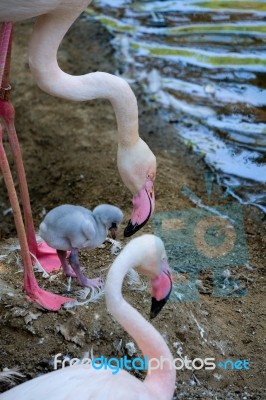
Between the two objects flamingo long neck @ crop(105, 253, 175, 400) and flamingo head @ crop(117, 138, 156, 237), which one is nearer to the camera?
flamingo long neck @ crop(105, 253, 175, 400)

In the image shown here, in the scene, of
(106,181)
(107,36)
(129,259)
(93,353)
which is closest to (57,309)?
(93,353)

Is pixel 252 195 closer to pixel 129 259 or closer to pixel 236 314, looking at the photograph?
pixel 236 314

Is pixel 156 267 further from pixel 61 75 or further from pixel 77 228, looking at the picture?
pixel 61 75

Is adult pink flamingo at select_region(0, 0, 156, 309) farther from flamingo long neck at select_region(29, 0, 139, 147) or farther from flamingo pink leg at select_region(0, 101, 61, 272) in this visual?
flamingo pink leg at select_region(0, 101, 61, 272)

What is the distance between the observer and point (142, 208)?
432cm

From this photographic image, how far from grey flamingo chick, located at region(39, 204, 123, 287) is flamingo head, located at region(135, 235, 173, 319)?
66 centimetres

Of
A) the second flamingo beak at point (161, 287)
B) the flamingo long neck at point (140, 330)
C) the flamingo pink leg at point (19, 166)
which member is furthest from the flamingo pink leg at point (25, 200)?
the flamingo long neck at point (140, 330)

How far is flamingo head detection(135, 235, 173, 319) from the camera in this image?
3.44 m

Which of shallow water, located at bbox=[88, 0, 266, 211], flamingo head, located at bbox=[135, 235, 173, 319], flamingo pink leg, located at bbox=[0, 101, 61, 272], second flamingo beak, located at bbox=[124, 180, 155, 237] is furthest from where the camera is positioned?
shallow water, located at bbox=[88, 0, 266, 211]

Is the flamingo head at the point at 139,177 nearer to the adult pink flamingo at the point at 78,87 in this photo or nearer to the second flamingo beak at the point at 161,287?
the adult pink flamingo at the point at 78,87

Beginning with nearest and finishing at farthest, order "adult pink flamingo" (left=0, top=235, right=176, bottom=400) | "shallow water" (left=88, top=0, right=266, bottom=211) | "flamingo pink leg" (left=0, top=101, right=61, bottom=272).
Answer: "adult pink flamingo" (left=0, top=235, right=176, bottom=400) → "flamingo pink leg" (left=0, top=101, right=61, bottom=272) → "shallow water" (left=88, top=0, right=266, bottom=211)

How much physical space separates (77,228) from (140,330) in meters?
0.86

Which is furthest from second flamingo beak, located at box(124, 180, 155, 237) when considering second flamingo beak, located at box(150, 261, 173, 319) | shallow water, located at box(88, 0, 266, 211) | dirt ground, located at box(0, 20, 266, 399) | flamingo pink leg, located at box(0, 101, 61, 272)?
shallow water, located at box(88, 0, 266, 211)

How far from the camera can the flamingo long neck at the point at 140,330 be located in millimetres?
3332
